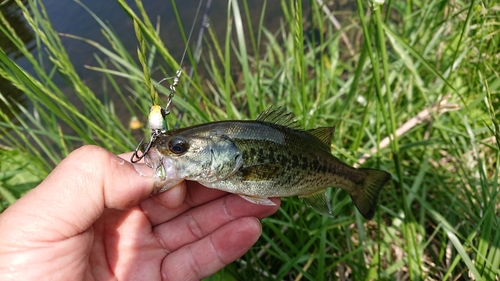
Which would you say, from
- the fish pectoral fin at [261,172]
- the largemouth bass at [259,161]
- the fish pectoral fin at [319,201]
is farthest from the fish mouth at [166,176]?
the fish pectoral fin at [319,201]

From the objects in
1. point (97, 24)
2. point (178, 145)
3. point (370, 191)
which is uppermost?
point (97, 24)

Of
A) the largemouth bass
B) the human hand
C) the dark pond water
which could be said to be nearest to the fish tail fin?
the largemouth bass

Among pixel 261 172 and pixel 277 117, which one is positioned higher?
pixel 277 117

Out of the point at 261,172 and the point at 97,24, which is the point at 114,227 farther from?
the point at 97,24

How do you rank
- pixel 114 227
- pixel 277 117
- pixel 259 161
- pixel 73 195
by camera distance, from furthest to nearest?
pixel 114 227
pixel 277 117
pixel 259 161
pixel 73 195

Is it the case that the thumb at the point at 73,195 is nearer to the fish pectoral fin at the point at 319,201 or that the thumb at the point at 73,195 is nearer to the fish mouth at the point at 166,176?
the fish mouth at the point at 166,176

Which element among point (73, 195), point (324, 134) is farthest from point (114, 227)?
point (324, 134)

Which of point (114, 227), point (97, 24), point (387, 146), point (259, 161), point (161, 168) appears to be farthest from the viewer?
point (97, 24)

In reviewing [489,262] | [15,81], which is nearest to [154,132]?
[15,81]
